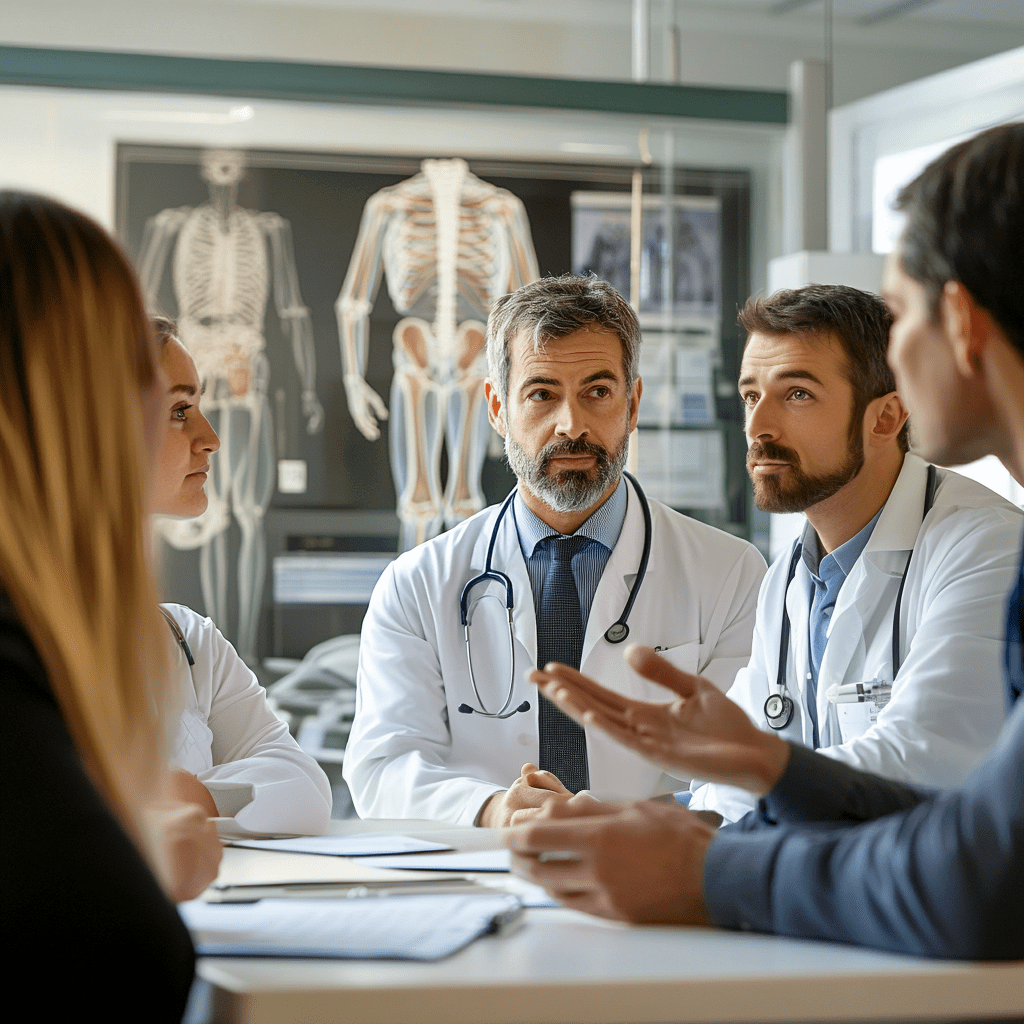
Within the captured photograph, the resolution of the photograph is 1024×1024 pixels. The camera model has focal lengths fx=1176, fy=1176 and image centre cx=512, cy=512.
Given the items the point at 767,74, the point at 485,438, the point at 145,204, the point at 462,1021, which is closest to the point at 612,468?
the point at 485,438

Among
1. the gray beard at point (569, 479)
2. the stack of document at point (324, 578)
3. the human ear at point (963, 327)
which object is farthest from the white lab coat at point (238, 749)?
the stack of document at point (324, 578)

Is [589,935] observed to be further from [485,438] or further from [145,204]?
[145,204]

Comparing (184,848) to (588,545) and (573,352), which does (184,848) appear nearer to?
(588,545)

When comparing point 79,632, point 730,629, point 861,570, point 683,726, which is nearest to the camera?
point 79,632

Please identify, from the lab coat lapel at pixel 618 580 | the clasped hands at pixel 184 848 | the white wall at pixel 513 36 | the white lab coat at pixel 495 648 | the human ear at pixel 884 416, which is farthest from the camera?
the white wall at pixel 513 36

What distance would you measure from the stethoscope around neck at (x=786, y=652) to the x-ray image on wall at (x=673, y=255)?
199 centimetres

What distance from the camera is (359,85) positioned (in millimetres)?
3617

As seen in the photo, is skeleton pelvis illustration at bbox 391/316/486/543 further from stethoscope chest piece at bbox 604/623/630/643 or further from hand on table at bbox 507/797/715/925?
hand on table at bbox 507/797/715/925

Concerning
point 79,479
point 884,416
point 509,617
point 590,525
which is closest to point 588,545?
point 590,525

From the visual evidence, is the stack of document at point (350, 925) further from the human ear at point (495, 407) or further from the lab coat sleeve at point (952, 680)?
→ the human ear at point (495, 407)

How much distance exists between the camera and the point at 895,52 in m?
5.05

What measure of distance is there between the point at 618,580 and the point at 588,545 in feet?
0.36

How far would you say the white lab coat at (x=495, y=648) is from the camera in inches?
87.1

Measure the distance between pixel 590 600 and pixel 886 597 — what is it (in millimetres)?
692
